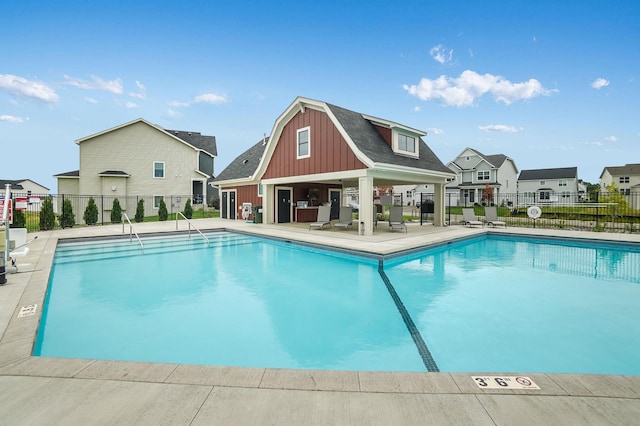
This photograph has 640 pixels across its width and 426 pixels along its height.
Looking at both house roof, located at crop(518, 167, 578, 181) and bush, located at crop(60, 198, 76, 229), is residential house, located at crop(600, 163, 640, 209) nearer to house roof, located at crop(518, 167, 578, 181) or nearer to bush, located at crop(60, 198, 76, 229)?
house roof, located at crop(518, 167, 578, 181)

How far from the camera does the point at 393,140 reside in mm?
15133

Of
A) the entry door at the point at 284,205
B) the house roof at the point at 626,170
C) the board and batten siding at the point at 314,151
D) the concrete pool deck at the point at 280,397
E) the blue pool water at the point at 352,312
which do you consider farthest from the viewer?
the house roof at the point at 626,170

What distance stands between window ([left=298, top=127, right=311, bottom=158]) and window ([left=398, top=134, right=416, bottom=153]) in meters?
4.58

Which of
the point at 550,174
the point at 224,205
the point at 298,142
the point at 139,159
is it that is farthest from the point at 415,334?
the point at 550,174

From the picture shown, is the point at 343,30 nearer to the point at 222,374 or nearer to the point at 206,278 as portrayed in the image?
the point at 206,278

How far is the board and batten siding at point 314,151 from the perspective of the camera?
1378cm

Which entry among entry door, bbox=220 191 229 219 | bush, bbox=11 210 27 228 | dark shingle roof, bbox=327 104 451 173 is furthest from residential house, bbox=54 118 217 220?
dark shingle roof, bbox=327 104 451 173

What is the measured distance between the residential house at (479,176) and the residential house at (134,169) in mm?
31876

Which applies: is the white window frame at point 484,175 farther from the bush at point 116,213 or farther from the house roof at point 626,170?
the bush at point 116,213

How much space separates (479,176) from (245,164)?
32.9 m

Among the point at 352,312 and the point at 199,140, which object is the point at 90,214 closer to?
the point at 199,140

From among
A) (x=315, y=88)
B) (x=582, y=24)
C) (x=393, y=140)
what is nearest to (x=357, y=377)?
(x=393, y=140)

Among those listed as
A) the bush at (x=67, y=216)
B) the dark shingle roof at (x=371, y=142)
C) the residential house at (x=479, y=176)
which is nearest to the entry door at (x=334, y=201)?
the dark shingle roof at (x=371, y=142)

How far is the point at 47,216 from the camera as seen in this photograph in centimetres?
1573
